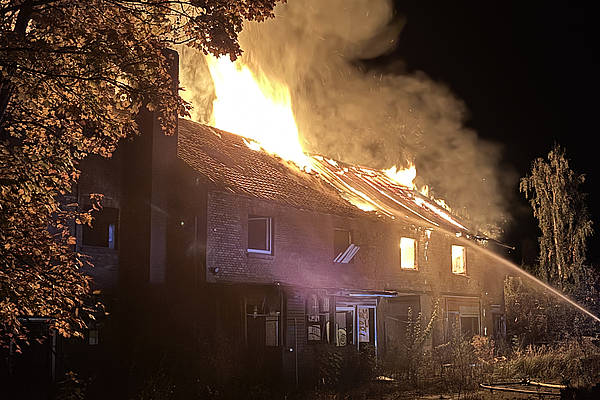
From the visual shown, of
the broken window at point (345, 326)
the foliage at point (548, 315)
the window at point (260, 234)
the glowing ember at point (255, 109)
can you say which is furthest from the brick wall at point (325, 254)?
the glowing ember at point (255, 109)

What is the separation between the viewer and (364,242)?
2931 centimetres

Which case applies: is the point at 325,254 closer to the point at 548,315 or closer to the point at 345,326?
the point at 345,326

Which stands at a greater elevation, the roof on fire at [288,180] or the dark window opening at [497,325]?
the roof on fire at [288,180]

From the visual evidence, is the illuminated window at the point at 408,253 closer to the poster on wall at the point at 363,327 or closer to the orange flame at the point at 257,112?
the orange flame at the point at 257,112

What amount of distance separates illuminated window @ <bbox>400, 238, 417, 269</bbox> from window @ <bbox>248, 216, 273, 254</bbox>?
8.09 m

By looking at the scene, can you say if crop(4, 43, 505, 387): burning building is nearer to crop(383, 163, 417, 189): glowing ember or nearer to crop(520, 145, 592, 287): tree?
crop(383, 163, 417, 189): glowing ember

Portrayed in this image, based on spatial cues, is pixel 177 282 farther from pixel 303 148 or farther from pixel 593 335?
pixel 593 335

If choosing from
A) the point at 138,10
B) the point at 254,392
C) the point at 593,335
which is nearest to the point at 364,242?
the point at 254,392

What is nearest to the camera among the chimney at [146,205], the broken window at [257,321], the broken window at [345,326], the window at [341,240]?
the chimney at [146,205]

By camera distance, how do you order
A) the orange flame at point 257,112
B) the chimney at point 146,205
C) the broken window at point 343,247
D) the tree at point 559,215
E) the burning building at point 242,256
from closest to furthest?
the burning building at point 242,256 < the chimney at point 146,205 < the broken window at point 343,247 < the orange flame at point 257,112 < the tree at point 559,215

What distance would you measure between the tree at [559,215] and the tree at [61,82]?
39.4 m

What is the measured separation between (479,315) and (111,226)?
20.4m

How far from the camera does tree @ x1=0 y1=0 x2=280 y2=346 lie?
991 centimetres

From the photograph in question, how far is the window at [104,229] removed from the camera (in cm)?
2208
